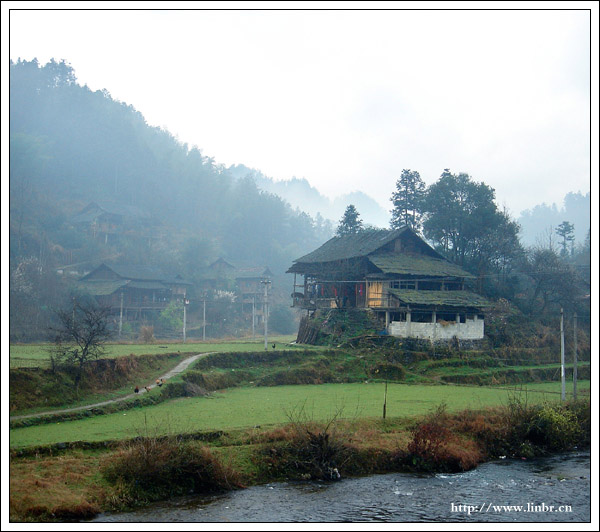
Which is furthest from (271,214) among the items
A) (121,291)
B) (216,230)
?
(121,291)

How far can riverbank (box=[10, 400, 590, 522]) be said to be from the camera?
40.4 ft

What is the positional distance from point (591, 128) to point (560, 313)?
305 inches

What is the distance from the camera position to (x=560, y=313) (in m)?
18.7

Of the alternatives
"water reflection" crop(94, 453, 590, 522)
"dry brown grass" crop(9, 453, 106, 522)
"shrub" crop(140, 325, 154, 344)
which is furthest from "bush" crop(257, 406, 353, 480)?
"shrub" crop(140, 325, 154, 344)

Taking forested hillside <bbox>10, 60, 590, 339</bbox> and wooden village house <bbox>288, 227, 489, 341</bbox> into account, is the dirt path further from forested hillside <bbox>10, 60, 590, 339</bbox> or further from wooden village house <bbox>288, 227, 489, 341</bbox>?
wooden village house <bbox>288, 227, 489, 341</bbox>

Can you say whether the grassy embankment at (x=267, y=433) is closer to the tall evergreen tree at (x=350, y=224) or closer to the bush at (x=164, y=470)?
the bush at (x=164, y=470)

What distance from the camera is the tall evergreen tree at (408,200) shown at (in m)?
40.4

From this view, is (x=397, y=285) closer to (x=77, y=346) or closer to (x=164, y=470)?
(x=77, y=346)

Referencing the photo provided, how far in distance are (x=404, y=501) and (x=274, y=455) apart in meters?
3.88

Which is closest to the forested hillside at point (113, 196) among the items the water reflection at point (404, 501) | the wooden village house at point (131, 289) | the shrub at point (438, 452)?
the wooden village house at point (131, 289)

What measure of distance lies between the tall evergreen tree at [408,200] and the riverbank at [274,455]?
23607mm

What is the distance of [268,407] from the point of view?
1997cm

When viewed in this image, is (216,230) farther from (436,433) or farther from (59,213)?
(436,433)

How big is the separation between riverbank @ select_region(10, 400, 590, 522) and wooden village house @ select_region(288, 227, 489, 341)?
1244 centimetres
